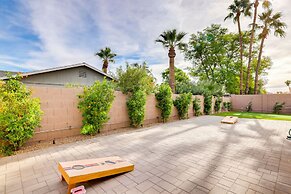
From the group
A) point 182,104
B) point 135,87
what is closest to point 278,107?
point 182,104

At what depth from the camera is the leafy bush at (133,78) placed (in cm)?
733

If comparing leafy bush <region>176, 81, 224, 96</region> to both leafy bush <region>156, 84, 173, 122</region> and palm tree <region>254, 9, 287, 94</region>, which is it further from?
palm tree <region>254, 9, 287, 94</region>

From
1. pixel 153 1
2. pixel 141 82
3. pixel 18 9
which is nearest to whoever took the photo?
pixel 18 9

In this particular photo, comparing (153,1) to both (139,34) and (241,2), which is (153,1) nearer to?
(139,34)

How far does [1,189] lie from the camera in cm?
232

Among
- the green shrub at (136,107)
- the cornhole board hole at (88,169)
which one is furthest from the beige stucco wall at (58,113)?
the cornhole board hole at (88,169)

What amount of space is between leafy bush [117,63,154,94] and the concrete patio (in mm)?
3133

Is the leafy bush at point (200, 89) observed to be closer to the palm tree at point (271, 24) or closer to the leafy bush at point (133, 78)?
the leafy bush at point (133, 78)

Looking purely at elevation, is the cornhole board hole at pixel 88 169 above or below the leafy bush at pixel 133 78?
below

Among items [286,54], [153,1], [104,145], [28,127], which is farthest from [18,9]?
[286,54]

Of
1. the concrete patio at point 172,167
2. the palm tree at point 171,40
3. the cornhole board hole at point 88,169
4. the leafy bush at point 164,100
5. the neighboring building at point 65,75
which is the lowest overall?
the concrete patio at point 172,167

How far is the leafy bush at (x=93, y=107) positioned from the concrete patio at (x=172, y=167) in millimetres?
721

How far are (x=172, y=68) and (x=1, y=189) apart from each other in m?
13.3

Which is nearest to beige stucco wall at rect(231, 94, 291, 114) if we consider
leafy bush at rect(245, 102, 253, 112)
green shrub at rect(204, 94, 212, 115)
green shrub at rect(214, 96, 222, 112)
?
leafy bush at rect(245, 102, 253, 112)
